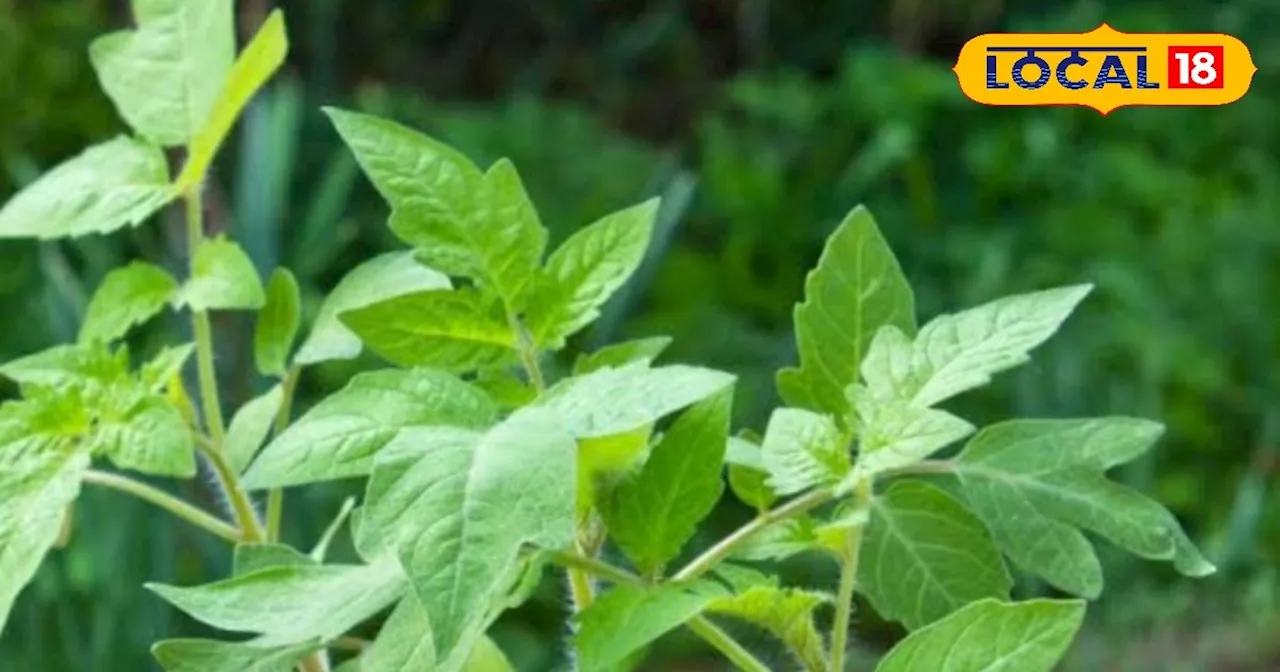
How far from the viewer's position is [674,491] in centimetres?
29

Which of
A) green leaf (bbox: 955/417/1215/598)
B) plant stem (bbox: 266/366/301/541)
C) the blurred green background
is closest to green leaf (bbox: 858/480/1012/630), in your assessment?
green leaf (bbox: 955/417/1215/598)

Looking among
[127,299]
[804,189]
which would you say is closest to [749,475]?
[127,299]

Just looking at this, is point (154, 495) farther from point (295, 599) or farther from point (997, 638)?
point (997, 638)

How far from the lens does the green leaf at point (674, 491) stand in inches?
11.4

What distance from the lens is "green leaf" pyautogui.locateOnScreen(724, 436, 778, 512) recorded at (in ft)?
1.05

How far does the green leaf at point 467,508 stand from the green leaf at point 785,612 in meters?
0.04

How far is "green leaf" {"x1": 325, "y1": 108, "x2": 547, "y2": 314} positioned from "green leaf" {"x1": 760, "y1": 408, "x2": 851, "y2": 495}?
51 mm

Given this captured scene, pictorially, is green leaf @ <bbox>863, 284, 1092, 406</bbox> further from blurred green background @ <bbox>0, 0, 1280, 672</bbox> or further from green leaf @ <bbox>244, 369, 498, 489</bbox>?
blurred green background @ <bbox>0, 0, 1280, 672</bbox>

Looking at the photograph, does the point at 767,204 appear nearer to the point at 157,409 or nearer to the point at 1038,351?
the point at 1038,351

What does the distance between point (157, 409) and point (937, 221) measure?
1465mm

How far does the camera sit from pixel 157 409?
319mm

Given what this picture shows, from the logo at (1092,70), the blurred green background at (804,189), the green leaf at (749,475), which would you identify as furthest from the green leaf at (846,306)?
the blurred green background at (804,189)

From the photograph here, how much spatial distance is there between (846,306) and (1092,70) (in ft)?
0.44

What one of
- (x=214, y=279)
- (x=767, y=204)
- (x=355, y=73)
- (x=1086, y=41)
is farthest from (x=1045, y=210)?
(x=214, y=279)
